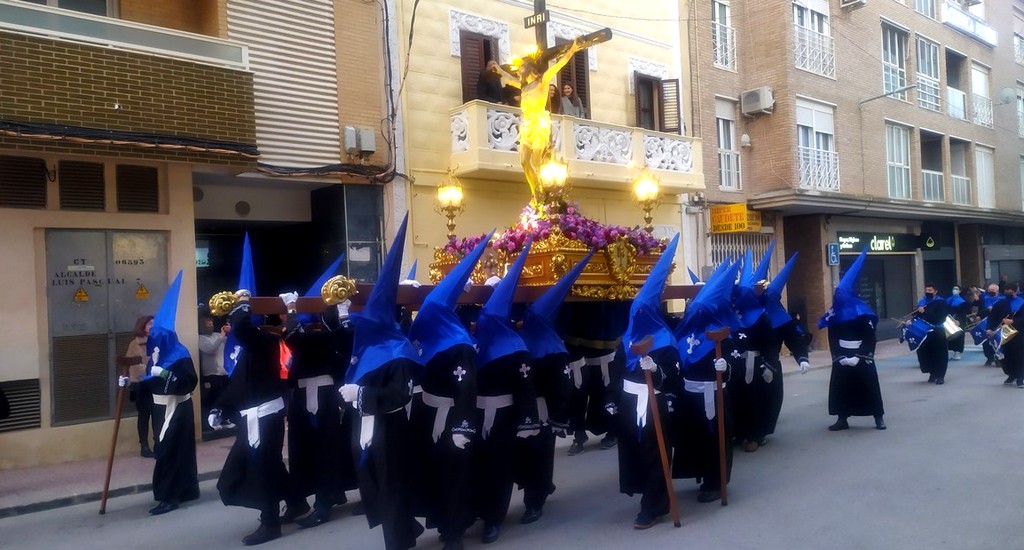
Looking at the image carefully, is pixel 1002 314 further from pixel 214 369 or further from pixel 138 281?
pixel 138 281

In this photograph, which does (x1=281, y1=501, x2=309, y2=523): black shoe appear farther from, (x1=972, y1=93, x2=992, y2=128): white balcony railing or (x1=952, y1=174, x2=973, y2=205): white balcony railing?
(x1=972, y1=93, x2=992, y2=128): white balcony railing

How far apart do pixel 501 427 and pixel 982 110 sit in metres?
29.6

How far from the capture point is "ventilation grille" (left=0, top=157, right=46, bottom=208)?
391 inches

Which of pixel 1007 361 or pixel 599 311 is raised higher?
pixel 599 311

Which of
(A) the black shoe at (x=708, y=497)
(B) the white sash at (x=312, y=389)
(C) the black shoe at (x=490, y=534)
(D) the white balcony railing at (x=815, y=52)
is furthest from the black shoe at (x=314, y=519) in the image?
(D) the white balcony railing at (x=815, y=52)

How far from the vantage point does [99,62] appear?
9.88 metres

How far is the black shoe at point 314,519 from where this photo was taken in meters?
6.88

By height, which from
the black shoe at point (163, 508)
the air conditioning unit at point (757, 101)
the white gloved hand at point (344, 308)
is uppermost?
the air conditioning unit at point (757, 101)

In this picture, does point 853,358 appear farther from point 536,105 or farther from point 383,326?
point 383,326

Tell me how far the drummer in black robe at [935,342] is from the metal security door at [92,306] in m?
12.9

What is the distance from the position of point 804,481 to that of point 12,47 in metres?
9.80

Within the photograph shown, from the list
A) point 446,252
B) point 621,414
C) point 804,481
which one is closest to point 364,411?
point 621,414

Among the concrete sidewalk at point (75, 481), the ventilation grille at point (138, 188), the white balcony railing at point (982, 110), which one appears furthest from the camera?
the white balcony railing at point (982, 110)

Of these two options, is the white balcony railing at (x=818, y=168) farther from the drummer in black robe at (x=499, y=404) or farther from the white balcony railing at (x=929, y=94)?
the drummer in black robe at (x=499, y=404)
